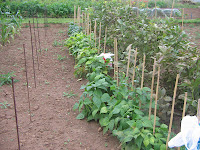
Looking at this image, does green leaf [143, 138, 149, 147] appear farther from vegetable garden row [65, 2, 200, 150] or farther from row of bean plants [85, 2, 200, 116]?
row of bean plants [85, 2, 200, 116]

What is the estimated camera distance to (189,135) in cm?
201

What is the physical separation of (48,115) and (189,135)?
6.75 ft

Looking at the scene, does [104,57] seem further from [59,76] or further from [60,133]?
[60,133]

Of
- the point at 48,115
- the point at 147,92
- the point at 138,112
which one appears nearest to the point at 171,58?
the point at 147,92

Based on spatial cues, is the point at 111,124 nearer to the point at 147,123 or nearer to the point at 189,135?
the point at 147,123

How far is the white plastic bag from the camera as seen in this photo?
6.37ft

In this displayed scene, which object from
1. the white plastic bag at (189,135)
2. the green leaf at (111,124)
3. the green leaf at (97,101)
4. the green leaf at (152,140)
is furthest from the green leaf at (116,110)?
the white plastic bag at (189,135)

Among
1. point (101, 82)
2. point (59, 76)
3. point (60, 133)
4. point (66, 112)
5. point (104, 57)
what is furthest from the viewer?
point (59, 76)

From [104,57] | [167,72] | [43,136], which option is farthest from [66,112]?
[167,72]

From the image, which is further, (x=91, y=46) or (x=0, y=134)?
(x=91, y=46)

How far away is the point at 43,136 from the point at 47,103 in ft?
2.80

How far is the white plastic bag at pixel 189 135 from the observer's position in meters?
1.94

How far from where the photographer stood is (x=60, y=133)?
2967 mm

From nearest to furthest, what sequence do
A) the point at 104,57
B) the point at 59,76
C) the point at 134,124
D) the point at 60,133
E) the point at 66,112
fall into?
the point at 134,124 < the point at 60,133 < the point at 66,112 < the point at 104,57 < the point at 59,76
